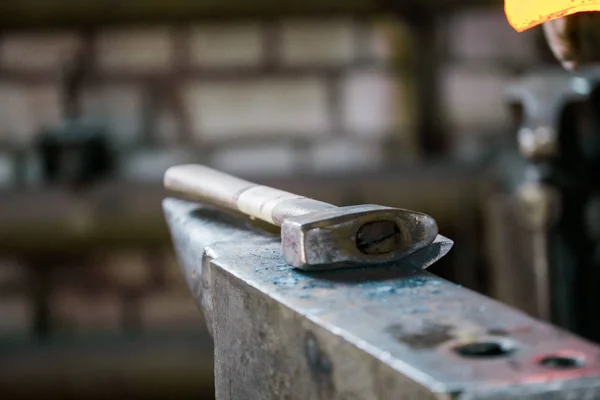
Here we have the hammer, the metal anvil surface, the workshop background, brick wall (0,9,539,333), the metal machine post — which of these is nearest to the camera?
the metal anvil surface

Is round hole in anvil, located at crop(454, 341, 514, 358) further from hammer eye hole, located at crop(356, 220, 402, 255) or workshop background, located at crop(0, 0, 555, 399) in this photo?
workshop background, located at crop(0, 0, 555, 399)

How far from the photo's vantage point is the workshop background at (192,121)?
2.63m

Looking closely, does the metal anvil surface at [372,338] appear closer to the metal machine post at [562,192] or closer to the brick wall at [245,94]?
the metal machine post at [562,192]

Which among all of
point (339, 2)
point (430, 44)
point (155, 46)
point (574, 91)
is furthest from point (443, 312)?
point (155, 46)

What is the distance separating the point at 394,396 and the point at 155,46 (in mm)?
2450

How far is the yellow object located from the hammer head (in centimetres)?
21

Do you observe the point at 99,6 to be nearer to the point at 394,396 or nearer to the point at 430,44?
the point at 430,44

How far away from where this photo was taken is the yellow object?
668 mm

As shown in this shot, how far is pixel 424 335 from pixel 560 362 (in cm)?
7

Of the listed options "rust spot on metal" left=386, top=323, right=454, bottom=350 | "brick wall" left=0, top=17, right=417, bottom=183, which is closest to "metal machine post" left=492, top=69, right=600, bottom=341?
"brick wall" left=0, top=17, right=417, bottom=183

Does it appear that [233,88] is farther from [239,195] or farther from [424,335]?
[424,335]

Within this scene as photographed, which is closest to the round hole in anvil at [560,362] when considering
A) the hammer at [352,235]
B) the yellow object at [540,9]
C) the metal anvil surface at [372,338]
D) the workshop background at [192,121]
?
the metal anvil surface at [372,338]

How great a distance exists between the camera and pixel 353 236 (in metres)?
0.59

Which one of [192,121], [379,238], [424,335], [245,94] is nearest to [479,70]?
[245,94]
